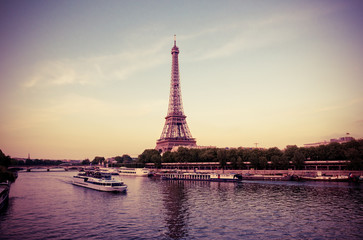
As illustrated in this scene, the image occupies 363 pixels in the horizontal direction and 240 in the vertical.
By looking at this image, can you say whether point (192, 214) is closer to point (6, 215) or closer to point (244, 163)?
point (6, 215)

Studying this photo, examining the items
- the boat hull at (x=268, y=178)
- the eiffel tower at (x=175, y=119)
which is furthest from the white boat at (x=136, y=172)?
the boat hull at (x=268, y=178)

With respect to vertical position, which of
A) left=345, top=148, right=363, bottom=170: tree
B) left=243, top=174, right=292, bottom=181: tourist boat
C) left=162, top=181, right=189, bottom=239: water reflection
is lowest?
left=162, top=181, right=189, bottom=239: water reflection

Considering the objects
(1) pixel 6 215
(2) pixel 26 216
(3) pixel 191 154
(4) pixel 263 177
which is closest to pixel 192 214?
(2) pixel 26 216

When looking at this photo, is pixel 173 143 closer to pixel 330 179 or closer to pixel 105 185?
pixel 330 179

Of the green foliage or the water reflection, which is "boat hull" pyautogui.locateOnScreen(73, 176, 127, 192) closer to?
the water reflection

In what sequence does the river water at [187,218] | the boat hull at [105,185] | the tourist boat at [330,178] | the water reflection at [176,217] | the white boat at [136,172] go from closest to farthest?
1. the river water at [187,218]
2. the water reflection at [176,217]
3. the boat hull at [105,185]
4. the tourist boat at [330,178]
5. the white boat at [136,172]

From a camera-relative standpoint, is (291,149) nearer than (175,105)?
Yes

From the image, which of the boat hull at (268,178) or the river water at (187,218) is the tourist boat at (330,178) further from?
the river water at (187,218)

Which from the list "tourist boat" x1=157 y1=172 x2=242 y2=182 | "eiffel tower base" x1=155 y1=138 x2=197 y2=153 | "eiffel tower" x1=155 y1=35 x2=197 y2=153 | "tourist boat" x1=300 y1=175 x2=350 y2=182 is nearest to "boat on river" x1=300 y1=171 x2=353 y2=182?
"tourist boat" x1=300 y1=175 x2=350 y2=182
